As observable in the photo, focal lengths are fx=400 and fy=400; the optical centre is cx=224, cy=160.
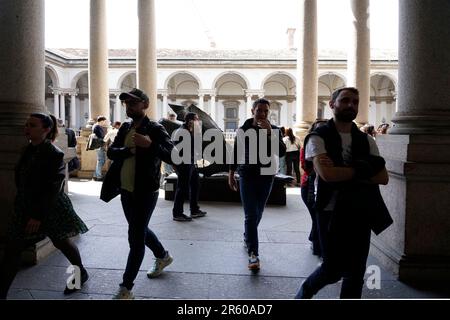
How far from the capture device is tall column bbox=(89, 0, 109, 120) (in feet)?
42.8

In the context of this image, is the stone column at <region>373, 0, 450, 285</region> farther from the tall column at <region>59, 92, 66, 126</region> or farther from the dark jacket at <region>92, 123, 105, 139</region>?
the tall column at <region>59, 92, 66, 126</region>

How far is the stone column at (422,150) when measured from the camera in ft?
12.4

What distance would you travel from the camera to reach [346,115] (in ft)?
8.86

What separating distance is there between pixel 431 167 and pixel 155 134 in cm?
257

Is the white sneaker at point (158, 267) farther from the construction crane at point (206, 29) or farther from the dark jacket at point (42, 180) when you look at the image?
the construction crane at point (206, 29)

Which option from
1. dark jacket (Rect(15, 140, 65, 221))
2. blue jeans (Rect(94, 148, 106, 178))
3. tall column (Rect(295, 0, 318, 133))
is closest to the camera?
dark jacket (Rect(15, 140, 65, 221))

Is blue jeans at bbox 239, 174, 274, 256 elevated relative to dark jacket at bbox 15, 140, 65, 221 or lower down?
lower down

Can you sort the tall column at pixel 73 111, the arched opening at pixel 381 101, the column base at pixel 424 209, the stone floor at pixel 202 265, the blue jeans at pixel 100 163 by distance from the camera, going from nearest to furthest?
the stone floor at pixel 202 265, the column base at pixel 424 209, the blue jeans at pixel 100 163, the tall column at pixel 73 111, the arched opening at pixel 381 101

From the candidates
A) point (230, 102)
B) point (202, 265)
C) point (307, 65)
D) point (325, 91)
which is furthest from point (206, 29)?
point (202, 265)

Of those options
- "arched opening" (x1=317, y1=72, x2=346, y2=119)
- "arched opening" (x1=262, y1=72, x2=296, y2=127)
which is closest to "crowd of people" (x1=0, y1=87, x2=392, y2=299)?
"arched opening" (x1=262, y1=72, x2=296, y2=127)

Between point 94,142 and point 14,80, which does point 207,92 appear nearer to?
point 94,142

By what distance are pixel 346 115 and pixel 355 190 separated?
0.51 metres

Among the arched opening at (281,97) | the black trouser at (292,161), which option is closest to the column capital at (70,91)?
the arched opening at (281,97)
